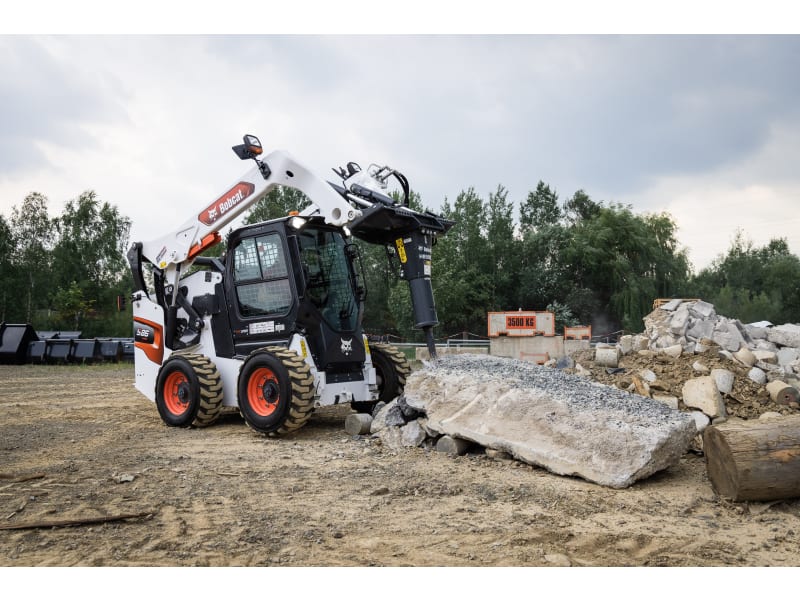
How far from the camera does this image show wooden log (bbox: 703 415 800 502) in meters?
4.84

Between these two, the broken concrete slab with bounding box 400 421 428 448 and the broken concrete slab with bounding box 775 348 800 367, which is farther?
the broken concrete slab with bounding box 775 348 800 367

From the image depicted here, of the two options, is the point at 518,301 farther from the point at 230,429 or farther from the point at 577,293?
the point at 230,429

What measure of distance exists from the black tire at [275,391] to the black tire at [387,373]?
1.47 meters

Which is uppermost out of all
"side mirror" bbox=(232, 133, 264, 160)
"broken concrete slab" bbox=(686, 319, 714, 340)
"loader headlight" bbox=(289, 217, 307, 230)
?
"side mirror" bbox=(232, 133, 264, 160)

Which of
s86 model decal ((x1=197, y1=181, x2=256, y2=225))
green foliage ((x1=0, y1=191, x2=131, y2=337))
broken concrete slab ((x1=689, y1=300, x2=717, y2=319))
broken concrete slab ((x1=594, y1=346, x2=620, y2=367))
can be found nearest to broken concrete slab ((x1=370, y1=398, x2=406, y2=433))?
s86 model decal ((x1=197, y1=181, x2=256, y2=225))

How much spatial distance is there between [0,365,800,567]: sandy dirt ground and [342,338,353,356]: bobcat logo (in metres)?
1.29

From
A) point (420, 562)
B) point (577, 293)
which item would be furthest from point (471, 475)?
point (577, 293)

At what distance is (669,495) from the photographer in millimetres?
5246

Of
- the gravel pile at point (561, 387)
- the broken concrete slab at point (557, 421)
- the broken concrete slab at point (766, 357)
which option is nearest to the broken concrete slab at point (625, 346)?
the broken concrete slab at point (766, 357)

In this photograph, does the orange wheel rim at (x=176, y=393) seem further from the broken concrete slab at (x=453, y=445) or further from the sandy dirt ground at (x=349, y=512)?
the broken concrete slab at (x=453, y=445)

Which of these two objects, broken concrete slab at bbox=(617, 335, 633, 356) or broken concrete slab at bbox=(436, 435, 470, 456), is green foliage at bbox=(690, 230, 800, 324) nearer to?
broken concrete slab at bbox=(617, 335, 633, 356)

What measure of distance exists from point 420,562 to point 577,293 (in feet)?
119

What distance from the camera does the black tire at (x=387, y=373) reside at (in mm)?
8906

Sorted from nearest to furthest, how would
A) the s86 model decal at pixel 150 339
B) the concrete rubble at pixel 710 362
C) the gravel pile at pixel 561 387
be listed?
1. the gravel pile at pixel 561 387
2. the concrete rubble at pixel 710 362
3. the s86 model decal at pixel 150 339
